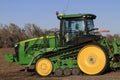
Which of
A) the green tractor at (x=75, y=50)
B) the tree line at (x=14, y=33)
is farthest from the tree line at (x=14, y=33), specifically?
the green tractor at (x=75, y=50)

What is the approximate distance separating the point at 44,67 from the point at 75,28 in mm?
2345

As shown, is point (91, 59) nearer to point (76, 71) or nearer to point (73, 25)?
point (76, 71)

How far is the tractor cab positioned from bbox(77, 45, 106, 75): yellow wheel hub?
0.57 m

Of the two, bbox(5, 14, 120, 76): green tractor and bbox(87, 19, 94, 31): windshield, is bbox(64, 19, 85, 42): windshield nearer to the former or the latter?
bbox(5, 14, 120, 76): green tractor

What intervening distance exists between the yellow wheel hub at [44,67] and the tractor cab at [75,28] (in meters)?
1.16

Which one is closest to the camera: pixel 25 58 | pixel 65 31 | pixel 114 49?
pixel 114 49

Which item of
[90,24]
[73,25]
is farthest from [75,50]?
[90,24]

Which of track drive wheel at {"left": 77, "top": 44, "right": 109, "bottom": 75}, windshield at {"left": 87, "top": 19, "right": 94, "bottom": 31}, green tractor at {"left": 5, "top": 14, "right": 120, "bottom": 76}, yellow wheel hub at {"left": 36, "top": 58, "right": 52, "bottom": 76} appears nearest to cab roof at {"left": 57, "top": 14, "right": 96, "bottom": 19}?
green tractor at {"left": 5, "top": 14, "right": 120, "bottom": 76}

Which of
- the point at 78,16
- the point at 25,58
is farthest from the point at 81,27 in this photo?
the point at 25,58

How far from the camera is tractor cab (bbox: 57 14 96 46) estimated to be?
16.7 meters

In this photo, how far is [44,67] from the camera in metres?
17.2

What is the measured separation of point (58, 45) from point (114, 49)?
285 cm

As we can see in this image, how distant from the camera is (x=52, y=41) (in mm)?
17828

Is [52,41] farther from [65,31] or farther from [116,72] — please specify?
[116,72]
